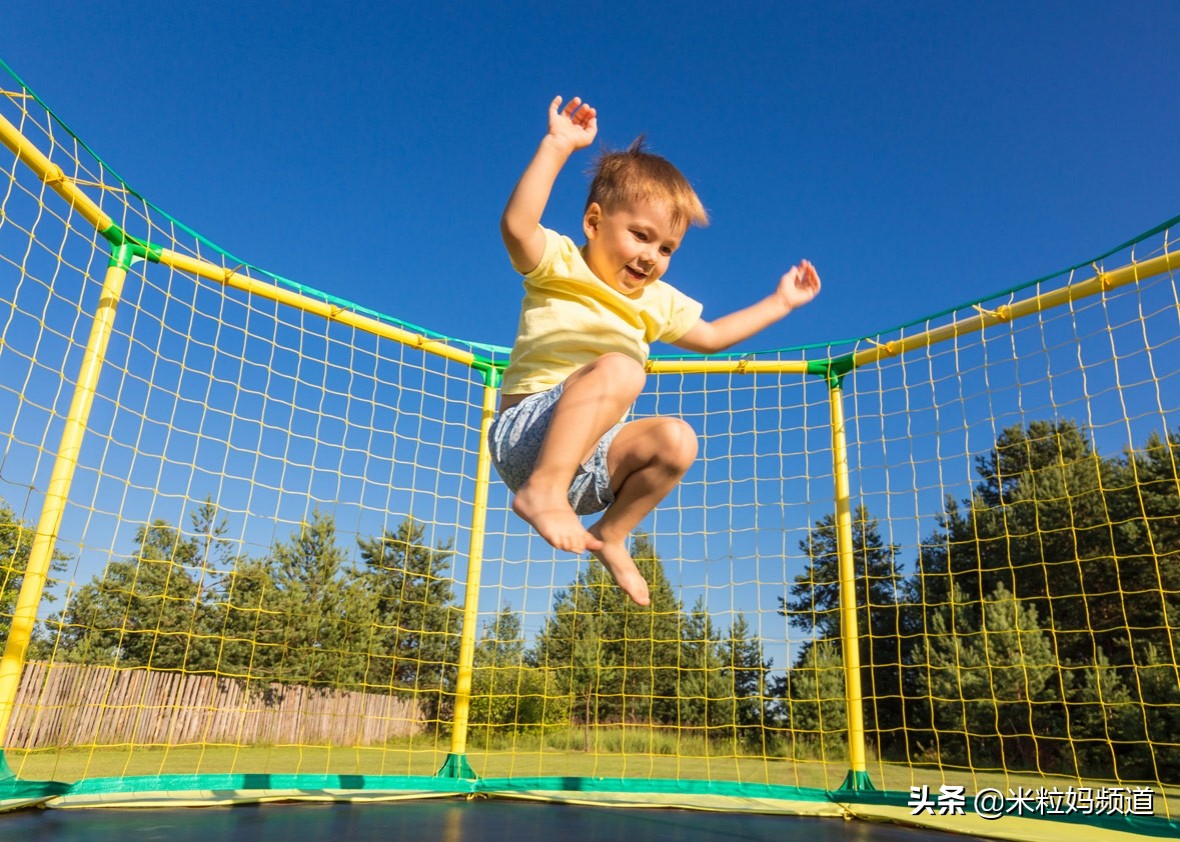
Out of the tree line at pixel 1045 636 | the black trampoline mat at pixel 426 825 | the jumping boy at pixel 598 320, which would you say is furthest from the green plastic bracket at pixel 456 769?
the tree line at pixel 1045 636

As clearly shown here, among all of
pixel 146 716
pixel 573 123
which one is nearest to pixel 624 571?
pixel 573 123

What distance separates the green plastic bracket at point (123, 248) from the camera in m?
3.02

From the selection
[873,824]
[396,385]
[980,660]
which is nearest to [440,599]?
[980,660]

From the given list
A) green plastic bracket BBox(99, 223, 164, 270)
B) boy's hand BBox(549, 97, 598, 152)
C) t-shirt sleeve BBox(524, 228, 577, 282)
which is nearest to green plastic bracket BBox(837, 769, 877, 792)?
t-shirt sleeve BBox(524, 228, 577, 282)

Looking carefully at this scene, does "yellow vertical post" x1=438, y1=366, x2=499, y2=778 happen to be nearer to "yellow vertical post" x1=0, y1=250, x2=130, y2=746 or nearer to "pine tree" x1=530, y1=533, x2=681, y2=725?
"yellow vertical post" x1=0, y1=250, x2=130, y2=746

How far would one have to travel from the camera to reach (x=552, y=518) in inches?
54.0

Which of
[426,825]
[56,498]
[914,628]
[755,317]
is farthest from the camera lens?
[914,628]

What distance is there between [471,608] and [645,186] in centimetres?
256

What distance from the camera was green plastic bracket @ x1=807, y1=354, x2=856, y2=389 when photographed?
3.90 metres

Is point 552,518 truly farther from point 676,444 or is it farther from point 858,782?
point 858,782

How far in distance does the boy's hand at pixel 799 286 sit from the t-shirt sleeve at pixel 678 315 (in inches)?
11.3

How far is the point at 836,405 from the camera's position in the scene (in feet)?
12.7

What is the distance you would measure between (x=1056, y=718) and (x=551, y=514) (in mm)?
11631

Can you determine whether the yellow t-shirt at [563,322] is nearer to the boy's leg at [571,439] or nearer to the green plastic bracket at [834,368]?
the boy's leg at [571,439]
